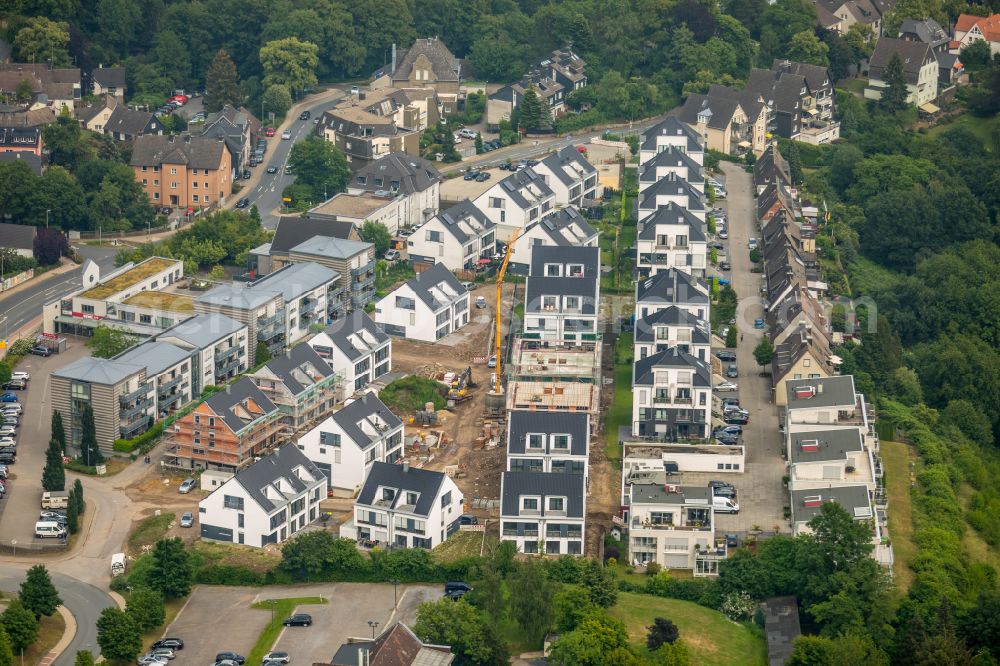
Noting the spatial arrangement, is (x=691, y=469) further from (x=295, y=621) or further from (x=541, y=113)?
(x=541, y=113)

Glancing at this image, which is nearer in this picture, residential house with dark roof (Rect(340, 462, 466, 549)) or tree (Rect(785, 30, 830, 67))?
residential house with dark roof (Rect(340, 462, 466, 549))

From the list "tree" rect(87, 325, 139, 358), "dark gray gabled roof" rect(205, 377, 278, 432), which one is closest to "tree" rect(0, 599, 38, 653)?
"dark gray gabled roof" rect(205, 377, 278, 432)

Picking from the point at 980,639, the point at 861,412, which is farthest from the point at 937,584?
the point at 861,412

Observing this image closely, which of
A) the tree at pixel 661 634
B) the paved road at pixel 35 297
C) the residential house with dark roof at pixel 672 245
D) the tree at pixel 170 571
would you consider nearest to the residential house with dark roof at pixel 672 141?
the residential house with dark roof at pixel 672 245

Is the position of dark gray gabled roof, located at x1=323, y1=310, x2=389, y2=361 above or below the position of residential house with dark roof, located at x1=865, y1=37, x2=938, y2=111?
below

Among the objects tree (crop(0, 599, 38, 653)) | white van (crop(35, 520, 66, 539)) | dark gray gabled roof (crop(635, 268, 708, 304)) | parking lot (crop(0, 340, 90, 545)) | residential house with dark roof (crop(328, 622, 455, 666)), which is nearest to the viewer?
residential house with dark roof (crop(328, 622, 455, 666))

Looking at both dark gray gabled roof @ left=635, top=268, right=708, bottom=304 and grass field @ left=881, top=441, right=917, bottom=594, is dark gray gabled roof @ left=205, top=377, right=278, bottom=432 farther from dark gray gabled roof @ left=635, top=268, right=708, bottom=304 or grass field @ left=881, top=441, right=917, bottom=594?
grass field @ left=881, top=441, right=917, bottom=594

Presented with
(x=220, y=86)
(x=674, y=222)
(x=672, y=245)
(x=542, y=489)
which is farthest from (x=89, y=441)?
(x=220, y=86)
